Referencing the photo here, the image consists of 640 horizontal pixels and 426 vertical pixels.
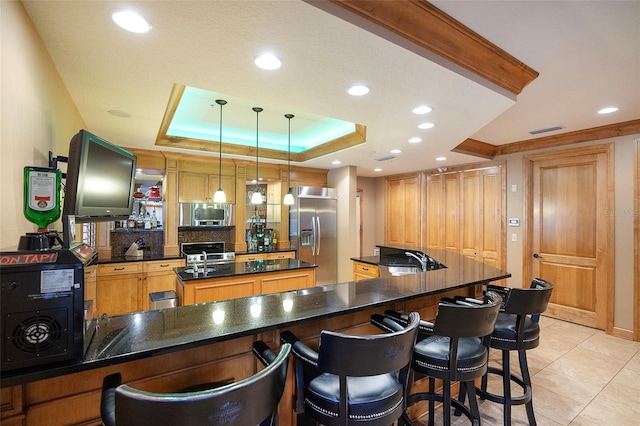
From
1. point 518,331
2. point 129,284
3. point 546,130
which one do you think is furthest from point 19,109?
point 546,130

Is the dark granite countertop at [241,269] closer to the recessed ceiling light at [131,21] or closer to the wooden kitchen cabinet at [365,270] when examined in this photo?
the wooden kitchen cabinet at [365,270]

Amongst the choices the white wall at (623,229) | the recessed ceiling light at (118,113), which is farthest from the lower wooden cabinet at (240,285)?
the white wall at (623,229)

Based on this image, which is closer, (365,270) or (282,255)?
(365,270)

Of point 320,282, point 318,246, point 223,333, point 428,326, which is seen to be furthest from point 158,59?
point 320,282

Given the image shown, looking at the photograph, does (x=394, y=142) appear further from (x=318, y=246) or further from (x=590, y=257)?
(x=590, y=257)

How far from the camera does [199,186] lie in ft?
16.2

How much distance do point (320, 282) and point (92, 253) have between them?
480cm

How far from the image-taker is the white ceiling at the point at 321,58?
4.65 feet

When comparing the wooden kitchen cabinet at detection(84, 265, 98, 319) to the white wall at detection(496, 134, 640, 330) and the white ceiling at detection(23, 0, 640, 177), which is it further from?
the white wall at detection(496, 134, 640, 330)

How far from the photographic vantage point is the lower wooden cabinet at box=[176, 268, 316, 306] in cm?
316

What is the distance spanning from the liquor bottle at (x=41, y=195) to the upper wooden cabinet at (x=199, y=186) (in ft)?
12.1

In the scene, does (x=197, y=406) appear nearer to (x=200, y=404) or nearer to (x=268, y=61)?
(x=200, y=404)

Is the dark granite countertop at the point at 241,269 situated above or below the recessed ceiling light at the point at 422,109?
below

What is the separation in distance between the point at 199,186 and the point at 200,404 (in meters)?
4.59
